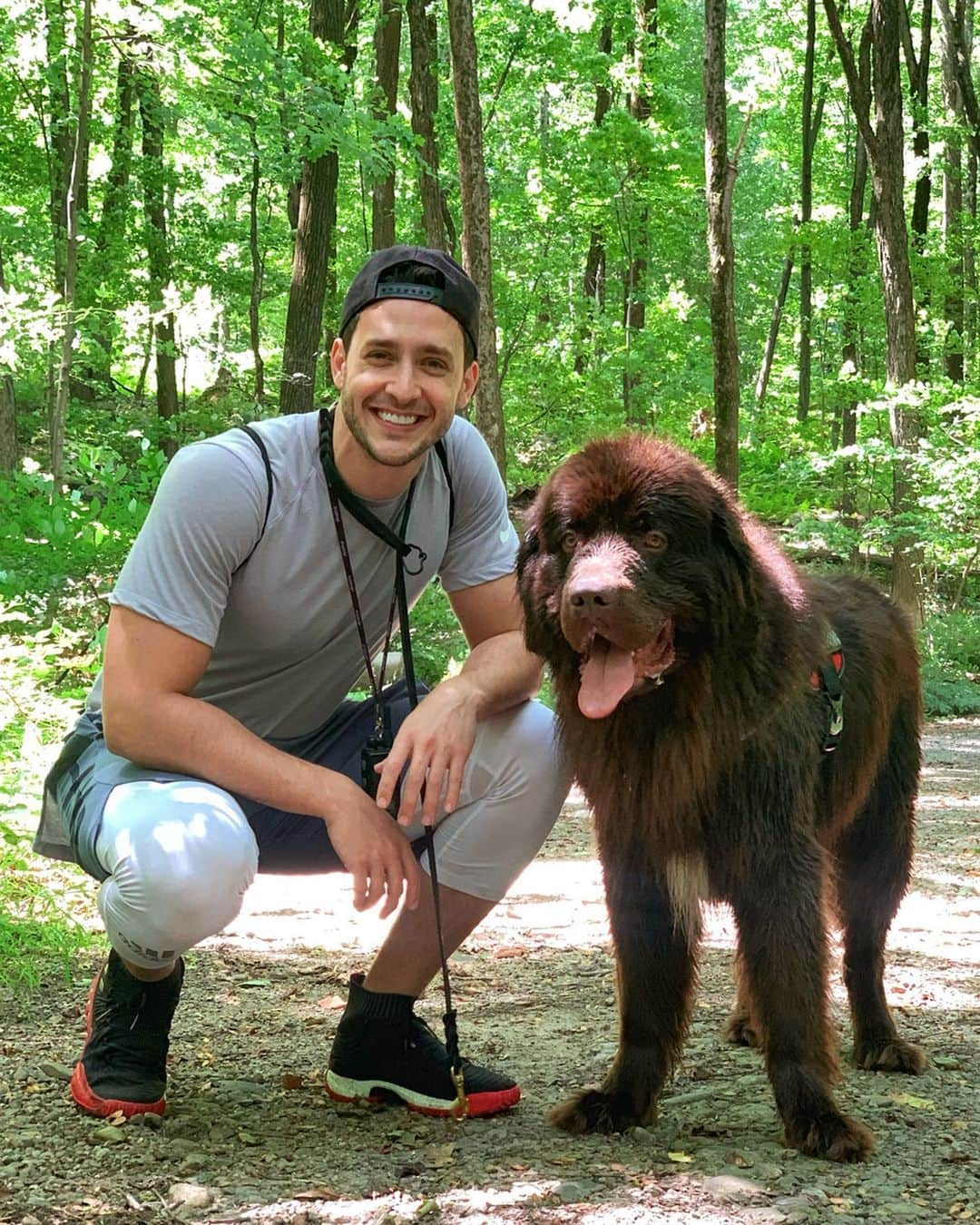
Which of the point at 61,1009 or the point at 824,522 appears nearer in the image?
the point at 61,1009

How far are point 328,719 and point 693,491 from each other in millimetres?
1132

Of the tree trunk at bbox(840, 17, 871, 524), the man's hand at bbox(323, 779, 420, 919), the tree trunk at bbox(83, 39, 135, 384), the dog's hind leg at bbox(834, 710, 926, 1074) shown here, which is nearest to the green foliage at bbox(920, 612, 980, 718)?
the tree trunk at bbox(840, 17, 871, 524)

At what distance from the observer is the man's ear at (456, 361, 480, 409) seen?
2.99 metres

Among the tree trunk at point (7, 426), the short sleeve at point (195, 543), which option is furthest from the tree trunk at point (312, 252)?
the short sleeve at point (195, 543)

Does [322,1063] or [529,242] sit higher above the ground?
[529,242]

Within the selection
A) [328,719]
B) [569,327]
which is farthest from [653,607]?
[569,327]

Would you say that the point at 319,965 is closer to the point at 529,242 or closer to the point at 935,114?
the point at 529,242

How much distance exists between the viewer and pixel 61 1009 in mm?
3518

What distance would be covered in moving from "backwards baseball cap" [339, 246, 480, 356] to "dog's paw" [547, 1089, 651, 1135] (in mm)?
1803

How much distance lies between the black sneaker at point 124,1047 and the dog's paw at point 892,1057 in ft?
5.94

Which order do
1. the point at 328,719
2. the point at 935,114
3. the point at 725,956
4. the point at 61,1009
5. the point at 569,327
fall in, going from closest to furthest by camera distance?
the point at 328,719 → the point at 61,1009 → the point at 725,956 → the point at 569,327 → the point at 935,114

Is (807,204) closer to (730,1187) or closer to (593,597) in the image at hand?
(593,597)

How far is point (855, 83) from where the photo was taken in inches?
601

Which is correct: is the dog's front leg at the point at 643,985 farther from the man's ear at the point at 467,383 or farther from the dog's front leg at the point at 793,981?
the man's ear at the point at 467,383
